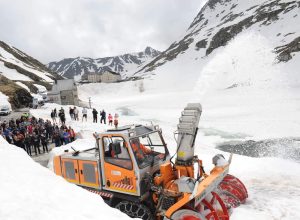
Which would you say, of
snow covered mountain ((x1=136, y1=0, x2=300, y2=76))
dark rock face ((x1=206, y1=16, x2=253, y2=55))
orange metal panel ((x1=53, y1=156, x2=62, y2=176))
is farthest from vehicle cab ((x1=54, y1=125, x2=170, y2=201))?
dark rock face ((x1=206, y1=16, x2=253, y2=55))

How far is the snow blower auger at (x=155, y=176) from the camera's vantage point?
289 inches

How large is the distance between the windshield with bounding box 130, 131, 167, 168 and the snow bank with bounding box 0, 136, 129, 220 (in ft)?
7.09

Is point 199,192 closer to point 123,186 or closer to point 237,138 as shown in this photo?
point 123,186

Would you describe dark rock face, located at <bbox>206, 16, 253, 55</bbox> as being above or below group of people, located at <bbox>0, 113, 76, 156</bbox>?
above

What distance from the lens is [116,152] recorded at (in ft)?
26.1

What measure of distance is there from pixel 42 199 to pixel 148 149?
13.4 ft

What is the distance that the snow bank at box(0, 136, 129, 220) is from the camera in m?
4.87

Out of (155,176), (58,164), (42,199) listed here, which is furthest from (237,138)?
(42,199)

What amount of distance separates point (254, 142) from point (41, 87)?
64.4 meters

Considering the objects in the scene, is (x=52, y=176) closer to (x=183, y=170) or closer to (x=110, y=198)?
(x=110, y=198)

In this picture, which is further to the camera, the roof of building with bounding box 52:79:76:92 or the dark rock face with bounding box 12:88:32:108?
the roof of building with bounding box 52:79:76:92

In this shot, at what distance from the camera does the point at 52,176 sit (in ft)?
24.2

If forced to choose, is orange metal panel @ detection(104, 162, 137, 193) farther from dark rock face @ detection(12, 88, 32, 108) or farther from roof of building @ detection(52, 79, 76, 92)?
roof of building @ detection(52, 79, 76, 92)

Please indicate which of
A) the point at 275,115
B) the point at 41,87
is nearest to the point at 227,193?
the point at 275,115
